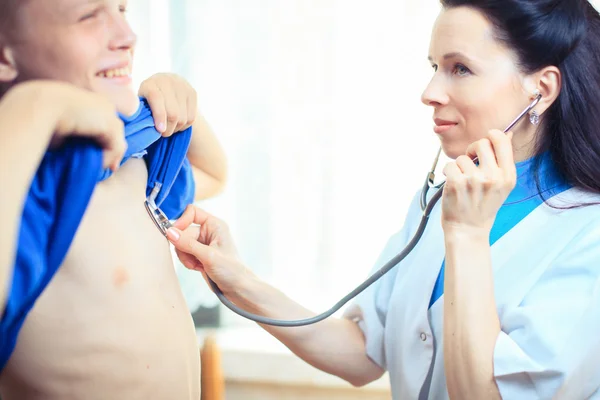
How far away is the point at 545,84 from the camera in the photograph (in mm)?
1020

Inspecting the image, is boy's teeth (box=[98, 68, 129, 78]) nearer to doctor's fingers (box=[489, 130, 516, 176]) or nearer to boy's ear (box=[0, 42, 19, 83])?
boy's ear (box=[0, 42, 19, 83])

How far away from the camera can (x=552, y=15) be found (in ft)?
3.26

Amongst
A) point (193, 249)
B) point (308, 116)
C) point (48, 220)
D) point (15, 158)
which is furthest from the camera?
point (308, 116)

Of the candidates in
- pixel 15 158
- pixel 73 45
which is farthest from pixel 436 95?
pixel 15 158

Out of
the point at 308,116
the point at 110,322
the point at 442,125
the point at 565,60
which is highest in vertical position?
the point at 565,60

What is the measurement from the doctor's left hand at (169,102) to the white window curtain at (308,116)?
2.55 ft

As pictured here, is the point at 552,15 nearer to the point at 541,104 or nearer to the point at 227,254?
the point at 541,104

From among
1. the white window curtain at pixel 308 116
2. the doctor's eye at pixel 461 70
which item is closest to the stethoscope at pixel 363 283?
the doctor's eye at pixel 461 70

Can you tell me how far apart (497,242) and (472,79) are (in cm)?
26

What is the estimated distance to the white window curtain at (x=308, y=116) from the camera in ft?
5.26

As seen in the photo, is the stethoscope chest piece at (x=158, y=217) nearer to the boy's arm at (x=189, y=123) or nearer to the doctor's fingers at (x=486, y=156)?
the boy's arm at (x=189, y=123)

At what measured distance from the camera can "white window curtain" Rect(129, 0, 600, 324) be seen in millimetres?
1604

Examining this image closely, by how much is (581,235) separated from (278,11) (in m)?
0.97

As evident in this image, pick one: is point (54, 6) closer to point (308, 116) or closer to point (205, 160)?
point (205, 160)
